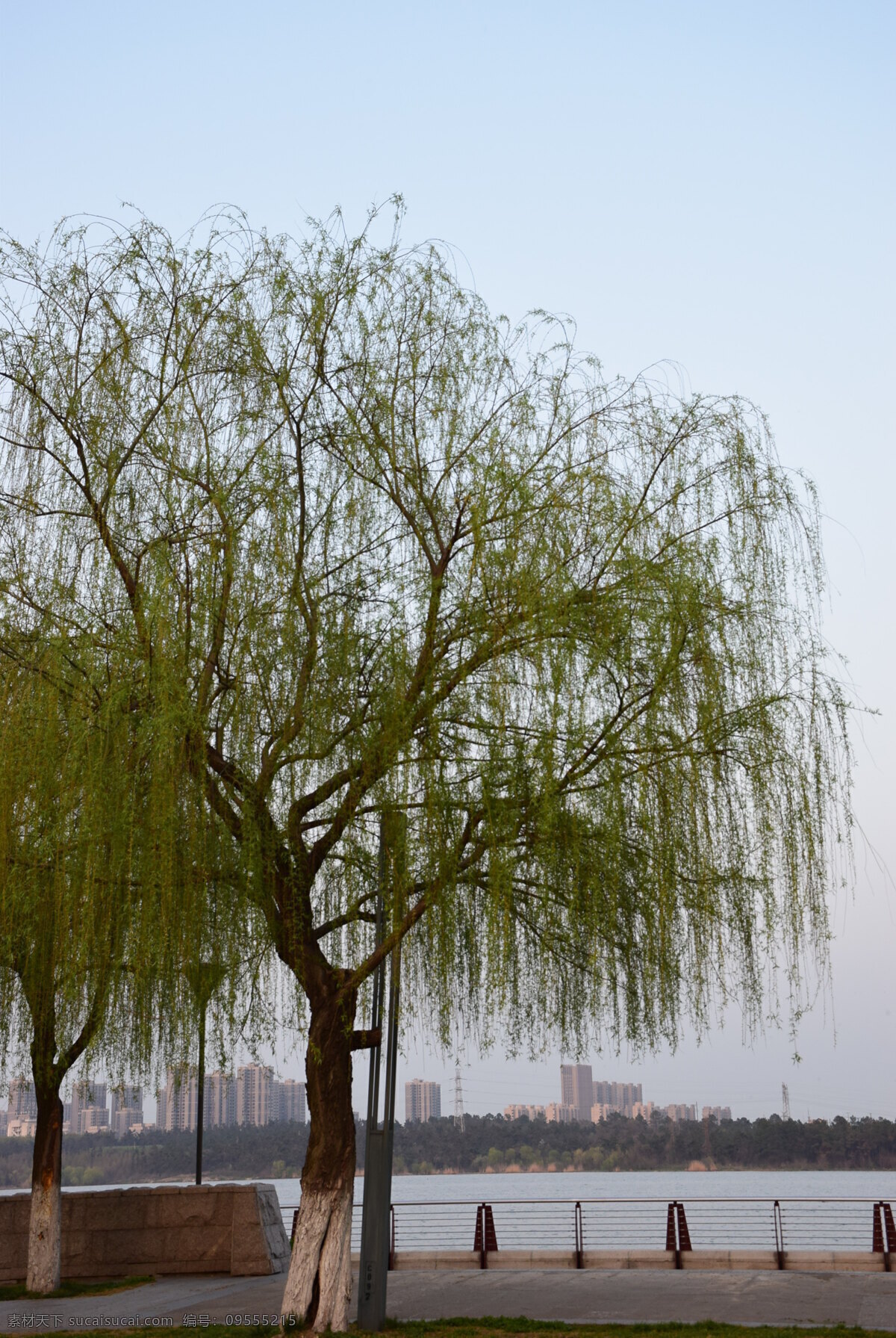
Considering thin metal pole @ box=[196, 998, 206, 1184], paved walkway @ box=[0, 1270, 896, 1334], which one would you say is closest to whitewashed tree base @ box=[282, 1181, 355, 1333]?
paved walkway @ box=[0, 1270, 896, 1334]

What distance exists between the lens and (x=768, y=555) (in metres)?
9.75

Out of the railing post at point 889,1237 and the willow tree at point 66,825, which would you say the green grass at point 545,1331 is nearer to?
the willow tree at point 66,825

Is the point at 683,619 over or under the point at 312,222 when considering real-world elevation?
under

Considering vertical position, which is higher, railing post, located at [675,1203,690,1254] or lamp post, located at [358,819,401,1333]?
lamp post, located at [358,819,401,1333]

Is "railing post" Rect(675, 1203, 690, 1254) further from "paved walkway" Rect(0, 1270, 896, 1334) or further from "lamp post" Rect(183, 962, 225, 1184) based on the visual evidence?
"lamp post" Rect(183, 962, 225, 1184)

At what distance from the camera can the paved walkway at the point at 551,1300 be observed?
38.2 ft

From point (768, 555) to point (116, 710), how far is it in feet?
17.4

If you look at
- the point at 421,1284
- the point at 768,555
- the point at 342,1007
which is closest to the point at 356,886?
the point at 342,1007

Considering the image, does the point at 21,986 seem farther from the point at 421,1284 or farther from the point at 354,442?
the point at 354,442

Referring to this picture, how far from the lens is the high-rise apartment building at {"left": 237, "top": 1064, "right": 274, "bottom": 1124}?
11.4 metres

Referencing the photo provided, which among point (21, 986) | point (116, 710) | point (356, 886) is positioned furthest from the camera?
point (21, 986)

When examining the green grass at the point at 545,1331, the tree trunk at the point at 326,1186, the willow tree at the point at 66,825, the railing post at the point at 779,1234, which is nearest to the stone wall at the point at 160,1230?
the green grass at the point at 545,1331

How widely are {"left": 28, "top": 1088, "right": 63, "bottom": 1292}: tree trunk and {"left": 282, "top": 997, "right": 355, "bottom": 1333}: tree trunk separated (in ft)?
17.1

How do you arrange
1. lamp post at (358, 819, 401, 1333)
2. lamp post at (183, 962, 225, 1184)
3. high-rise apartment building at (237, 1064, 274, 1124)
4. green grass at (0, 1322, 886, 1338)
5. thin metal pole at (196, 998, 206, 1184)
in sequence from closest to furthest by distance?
lamp post at (183, 962, 225, 1184)
thin metal pole at (196, 998, 206, 1184)
green grass at (0, 1322, 886, 1338)
lamp post at (358, 819, 401, 1333)
high-rise apartment building at (237, 1064, 274, 1124)
